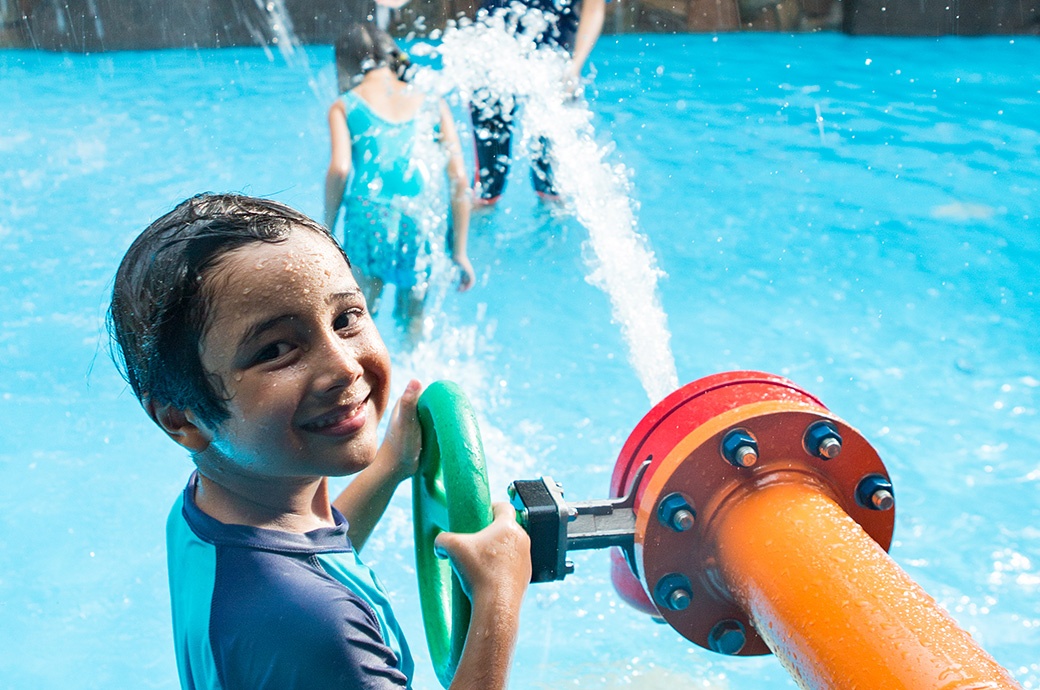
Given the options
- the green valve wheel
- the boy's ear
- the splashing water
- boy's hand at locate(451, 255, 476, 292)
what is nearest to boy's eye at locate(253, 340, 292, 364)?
the boy's ear

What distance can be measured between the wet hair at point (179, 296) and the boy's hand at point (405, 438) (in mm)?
359

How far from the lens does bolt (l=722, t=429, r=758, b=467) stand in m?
1.28

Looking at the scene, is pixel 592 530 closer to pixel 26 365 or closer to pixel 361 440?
pixel 361 440

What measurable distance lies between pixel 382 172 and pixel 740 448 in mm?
2363

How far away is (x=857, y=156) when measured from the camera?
19.4 ft

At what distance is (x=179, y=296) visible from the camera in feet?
3.29

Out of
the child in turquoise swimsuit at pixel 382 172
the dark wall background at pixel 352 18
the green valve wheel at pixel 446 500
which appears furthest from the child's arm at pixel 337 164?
the dark wall background at pixel 352 18

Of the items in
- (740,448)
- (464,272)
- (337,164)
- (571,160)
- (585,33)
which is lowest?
(464,272)

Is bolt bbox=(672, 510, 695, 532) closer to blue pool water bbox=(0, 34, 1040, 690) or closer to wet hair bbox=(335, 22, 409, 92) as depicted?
blue pool water bbox=(0, 34, 1040, 690)

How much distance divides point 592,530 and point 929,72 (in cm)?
736

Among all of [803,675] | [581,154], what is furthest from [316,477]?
[581,154]

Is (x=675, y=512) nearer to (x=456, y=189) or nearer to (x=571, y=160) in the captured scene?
(x=456, y=189)

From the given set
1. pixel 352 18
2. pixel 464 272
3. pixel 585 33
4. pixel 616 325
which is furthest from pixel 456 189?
pixel 352 18

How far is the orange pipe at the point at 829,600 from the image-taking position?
97cm
